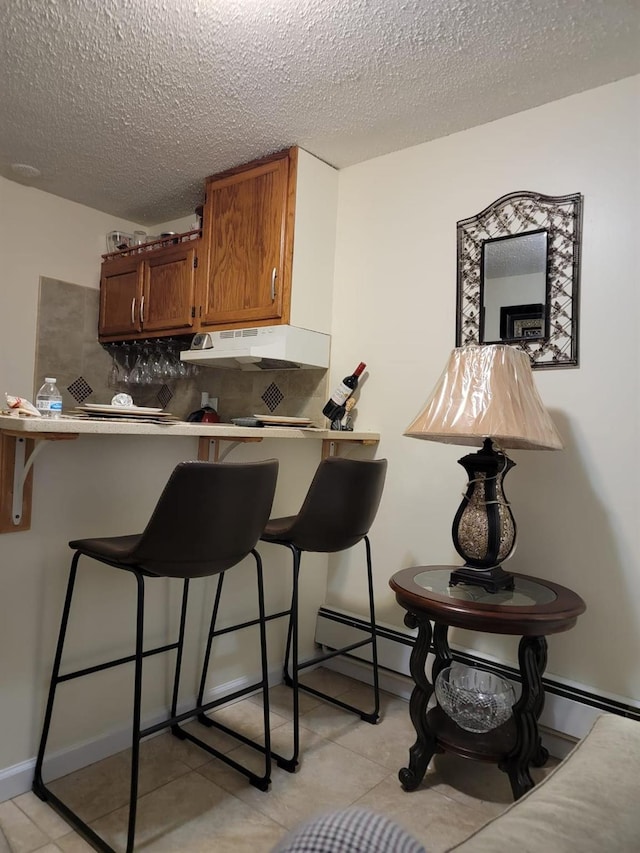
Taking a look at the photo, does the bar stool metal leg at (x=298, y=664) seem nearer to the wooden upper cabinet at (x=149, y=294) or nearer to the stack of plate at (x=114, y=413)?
the stack of plate at (x=114, y=413)

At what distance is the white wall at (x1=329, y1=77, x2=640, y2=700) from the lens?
196 cm

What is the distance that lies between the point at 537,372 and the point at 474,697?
46.5 inches

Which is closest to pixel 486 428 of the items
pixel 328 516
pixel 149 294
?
pixel 328 516

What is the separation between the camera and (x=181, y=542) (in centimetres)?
148

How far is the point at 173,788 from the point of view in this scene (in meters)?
1.77

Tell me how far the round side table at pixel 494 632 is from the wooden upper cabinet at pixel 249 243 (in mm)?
1473

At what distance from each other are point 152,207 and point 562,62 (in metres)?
2.45

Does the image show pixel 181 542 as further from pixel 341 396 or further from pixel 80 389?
pixel 80 389

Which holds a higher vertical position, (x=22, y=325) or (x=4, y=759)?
(x=22, y=325)

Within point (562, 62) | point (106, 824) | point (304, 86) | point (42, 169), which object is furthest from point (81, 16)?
point (106, 824)

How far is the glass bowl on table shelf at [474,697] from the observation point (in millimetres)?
1820

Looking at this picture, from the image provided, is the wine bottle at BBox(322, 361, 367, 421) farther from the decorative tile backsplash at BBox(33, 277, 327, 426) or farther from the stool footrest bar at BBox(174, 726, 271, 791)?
the stool footrest bar at BBox(174, 726, 271, 791)

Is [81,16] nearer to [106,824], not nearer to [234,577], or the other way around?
[234,577]

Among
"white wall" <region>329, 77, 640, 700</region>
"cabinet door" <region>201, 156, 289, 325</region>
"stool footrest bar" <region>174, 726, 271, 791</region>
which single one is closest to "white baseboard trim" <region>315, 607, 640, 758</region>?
"white wall" <region>329, 77, 640, 700</region>
